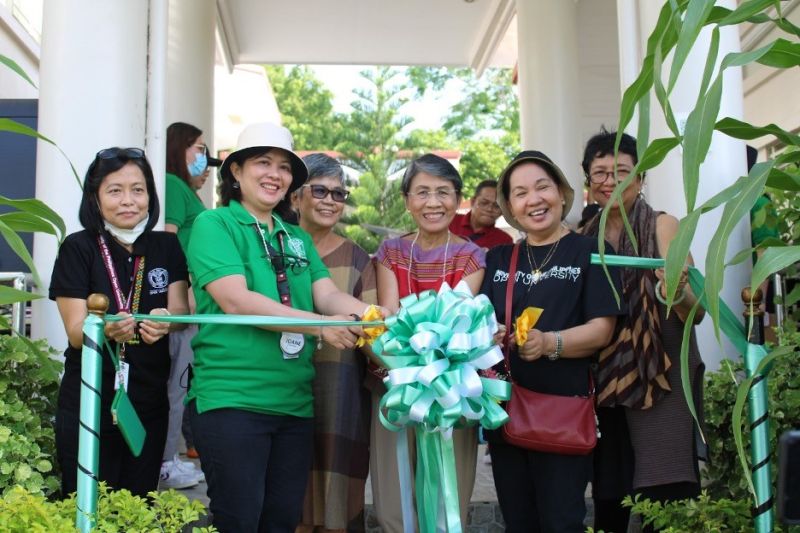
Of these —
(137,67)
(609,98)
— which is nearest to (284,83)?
(609,98)

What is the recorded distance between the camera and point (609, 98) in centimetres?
1305

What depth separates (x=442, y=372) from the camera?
2.83m

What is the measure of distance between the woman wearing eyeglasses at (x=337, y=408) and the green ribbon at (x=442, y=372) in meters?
0.79

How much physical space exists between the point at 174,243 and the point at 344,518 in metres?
1.39

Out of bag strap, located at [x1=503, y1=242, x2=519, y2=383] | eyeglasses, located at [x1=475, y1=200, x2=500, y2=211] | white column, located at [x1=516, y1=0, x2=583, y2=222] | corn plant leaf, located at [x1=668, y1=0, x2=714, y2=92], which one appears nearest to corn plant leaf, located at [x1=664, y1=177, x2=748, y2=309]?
corn plant leaf, located at [x1=668, y1=0, x2=714, y2=92]

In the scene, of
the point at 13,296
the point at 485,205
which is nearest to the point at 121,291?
the point at 13,296

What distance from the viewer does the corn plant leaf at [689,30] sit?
1.80 meters

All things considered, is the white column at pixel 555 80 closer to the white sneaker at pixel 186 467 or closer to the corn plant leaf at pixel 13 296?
the white sneaker at pixel 186 467

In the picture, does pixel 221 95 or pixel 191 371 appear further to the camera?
pixel 221 95

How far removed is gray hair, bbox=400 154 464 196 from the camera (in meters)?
3.71

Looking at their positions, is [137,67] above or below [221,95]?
below

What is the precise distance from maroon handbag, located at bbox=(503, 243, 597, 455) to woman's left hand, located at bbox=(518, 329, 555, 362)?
0.47ft

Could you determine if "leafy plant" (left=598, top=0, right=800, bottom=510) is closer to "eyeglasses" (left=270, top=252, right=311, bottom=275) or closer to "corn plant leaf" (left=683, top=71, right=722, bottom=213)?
"corn plant leaf" (left=683, top=71, right=722, bottom=213)

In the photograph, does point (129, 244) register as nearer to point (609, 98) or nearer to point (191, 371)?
point (191, 371)
